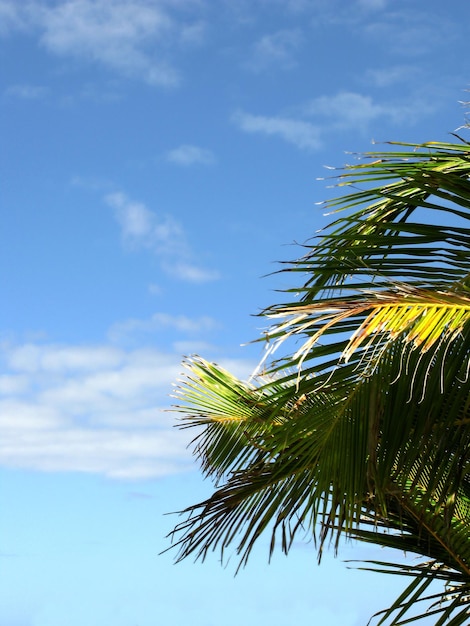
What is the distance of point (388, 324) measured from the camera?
127 inches

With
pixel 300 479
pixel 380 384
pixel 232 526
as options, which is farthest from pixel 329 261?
pixel 232 526

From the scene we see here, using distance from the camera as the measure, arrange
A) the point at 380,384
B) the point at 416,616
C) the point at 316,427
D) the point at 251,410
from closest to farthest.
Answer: the point at 380,384 < the point at 316,427 < the point at 416,616 < the point at 251,410

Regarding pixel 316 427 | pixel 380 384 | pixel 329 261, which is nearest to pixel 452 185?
pixel 329 261

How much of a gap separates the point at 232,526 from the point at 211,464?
1.06 m

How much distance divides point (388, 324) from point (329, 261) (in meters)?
1.13

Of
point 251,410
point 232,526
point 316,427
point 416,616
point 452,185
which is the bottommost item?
point 416,616

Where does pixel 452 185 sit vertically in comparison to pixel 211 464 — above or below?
above

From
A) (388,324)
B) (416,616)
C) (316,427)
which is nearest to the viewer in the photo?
(388,324)

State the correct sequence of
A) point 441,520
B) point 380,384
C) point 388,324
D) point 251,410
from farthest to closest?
point 251,410, point 441,520, point 380,384, point 388,324

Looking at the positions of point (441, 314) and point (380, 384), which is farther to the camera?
point (380, 384)

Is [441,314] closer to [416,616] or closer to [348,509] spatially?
[348,509]

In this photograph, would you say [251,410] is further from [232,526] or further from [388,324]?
[388,324]

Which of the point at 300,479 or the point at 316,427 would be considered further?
the point at 300,479

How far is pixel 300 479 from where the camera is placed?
5227mm
